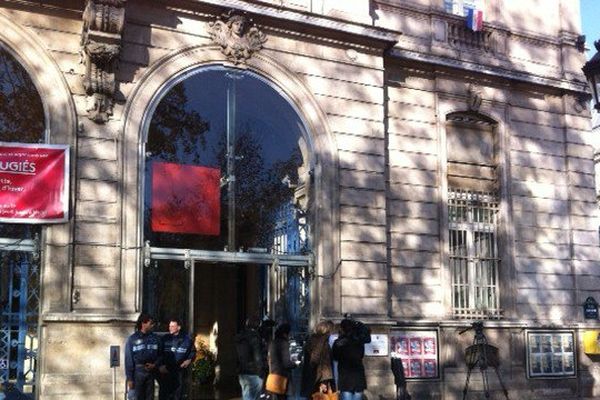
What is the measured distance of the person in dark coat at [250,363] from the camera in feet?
40.3

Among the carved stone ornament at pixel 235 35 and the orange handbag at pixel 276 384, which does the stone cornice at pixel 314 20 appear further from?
the orange handbag at pixel 276 384

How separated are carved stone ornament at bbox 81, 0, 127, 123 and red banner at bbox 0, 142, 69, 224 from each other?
Result: 93cm

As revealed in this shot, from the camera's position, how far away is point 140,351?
36.6ft

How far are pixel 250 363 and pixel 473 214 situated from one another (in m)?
6.94

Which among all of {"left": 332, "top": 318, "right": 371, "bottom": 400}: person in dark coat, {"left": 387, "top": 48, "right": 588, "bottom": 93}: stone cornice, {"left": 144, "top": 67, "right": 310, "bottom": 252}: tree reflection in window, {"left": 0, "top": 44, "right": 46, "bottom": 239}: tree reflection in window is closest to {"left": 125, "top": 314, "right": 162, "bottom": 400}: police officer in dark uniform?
{"left": 144, "top": 67, "right": 310, "bottom": 252}: tree reflection in window

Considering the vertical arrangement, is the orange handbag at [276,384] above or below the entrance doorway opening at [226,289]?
below

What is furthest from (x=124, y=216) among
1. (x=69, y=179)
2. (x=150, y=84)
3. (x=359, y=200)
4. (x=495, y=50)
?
(x=495, y=50)

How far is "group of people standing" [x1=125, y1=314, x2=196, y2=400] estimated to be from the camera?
11.2 meters

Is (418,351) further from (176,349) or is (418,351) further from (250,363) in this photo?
(176,349)

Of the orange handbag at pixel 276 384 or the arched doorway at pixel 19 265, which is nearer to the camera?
the orange handbag at pixel 276 384

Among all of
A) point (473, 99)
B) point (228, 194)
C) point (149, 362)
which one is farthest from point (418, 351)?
point (149, 362)

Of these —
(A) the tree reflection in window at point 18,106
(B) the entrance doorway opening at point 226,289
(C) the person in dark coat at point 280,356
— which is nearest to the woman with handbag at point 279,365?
(C) the person in dark coat at point 280,356

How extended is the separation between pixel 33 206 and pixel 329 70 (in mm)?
6103

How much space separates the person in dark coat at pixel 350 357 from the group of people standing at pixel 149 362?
7.60 ft
